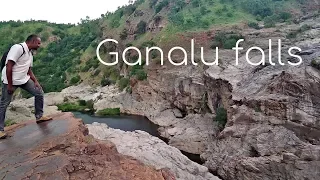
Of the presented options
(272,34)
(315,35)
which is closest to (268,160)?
(315,35)

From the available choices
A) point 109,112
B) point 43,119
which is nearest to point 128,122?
point 109,112

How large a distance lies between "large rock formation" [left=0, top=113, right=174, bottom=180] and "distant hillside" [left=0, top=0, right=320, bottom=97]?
3217 centimetres

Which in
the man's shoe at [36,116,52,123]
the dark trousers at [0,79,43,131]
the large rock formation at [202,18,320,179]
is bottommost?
the large rock formation at [202,18,320,179]

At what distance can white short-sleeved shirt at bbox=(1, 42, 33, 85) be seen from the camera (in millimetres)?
6926

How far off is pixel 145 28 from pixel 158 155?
48.1 meters

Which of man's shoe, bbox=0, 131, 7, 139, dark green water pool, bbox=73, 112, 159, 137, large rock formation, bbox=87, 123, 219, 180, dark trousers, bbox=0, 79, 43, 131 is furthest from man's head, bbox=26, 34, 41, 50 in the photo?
dark green water pool, bbox=73, 112, 159, 137

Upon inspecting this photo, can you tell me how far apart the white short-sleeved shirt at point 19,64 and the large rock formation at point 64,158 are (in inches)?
47.2

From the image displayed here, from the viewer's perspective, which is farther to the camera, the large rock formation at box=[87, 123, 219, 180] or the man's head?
the large rock formation at box=[87, 123, 219, 180]

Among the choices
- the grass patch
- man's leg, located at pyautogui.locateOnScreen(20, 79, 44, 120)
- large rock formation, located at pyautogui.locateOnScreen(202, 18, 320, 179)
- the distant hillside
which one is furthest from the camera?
the distant hillside

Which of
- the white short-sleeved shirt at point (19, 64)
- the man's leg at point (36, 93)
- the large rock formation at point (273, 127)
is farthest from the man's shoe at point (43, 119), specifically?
the large rock formation at point (273, 127)

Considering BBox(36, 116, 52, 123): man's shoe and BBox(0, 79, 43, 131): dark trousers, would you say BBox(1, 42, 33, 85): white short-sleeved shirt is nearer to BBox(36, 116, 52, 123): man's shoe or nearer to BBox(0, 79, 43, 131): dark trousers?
BBox(0, 79, 43, 131): dark trousers

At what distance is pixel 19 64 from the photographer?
7121 mm

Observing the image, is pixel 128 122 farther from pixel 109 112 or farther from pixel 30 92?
pixel 30 92

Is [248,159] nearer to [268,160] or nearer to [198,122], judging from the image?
[268,160]
